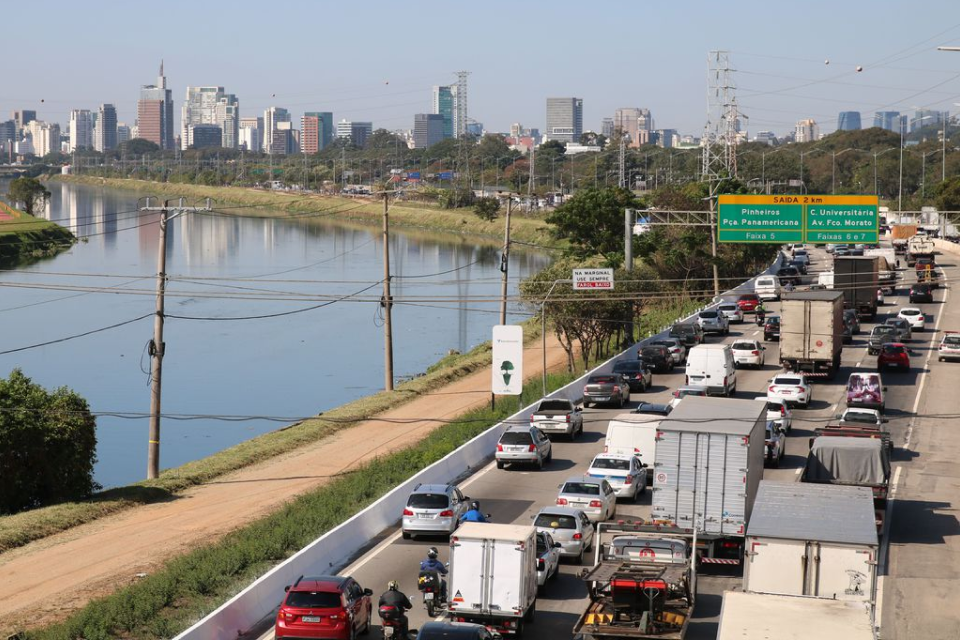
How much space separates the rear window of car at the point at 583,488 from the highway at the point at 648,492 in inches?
53.7

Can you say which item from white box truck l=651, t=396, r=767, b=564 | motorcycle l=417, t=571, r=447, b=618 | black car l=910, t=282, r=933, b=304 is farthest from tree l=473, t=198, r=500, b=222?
motorcycle l=417, t=571, r=447, b=618

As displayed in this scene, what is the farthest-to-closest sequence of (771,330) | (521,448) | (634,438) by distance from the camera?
(771,330) < (521,448) < (634,438)

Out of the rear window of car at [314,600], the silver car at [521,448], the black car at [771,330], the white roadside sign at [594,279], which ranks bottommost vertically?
the silver car at [521,448]

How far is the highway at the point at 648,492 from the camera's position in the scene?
2217 cm

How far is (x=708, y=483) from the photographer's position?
83.9 feet

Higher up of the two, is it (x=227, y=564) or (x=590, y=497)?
(x=590, y=497)

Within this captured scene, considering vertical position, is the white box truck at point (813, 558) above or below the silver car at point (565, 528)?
above

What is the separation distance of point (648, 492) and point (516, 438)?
4520 millimetres

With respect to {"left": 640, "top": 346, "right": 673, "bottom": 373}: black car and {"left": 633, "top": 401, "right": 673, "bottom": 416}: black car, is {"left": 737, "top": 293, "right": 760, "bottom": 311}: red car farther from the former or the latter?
{"left": 633, "top": 401, "right": 673, "bottom": 416}: black car

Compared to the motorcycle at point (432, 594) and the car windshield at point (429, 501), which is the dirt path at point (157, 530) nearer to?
the car windshield at point (429, 501)

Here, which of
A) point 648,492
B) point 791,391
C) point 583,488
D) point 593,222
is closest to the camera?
point 583,488

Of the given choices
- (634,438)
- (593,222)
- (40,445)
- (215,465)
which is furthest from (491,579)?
(593,222)

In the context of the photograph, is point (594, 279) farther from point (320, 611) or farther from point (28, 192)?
point (28, 192)

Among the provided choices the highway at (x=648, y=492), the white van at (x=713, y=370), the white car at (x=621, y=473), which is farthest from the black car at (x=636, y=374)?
the white car at (x=621, y=473)
